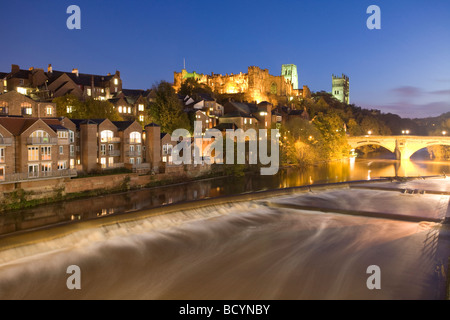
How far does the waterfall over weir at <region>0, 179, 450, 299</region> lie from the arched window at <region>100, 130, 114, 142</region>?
39.3 feet

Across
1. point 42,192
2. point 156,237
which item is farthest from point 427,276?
point 42,192

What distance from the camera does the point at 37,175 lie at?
70.1 ft

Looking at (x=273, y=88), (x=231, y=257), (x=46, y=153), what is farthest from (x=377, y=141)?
(x=231, y=257)

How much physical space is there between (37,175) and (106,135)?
7726 mm

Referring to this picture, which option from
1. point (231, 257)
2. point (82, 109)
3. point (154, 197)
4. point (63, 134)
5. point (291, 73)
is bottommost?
point (231, 257)

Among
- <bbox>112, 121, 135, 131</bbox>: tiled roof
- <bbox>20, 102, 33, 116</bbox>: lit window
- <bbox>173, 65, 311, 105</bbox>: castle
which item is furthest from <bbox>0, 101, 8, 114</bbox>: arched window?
<bbox>173, 65, 311, 105</bbox>: castle

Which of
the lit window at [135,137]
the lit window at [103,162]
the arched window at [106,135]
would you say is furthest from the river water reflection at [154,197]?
the arched window at [106,135]

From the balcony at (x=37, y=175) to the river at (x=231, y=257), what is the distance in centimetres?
197

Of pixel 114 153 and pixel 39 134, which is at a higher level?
pixel 39 134

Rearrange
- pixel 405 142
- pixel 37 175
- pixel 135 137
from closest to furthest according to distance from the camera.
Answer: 1. pixel 37 175
2. pixel 135 137
3. pixel 405 142

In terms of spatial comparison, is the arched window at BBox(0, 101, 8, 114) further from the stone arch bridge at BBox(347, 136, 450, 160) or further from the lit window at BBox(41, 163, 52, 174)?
the stone arch bridge at BBox(347, 136, 450, 160)

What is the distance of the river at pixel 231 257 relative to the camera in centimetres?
1074

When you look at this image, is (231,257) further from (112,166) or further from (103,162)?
(103,162)

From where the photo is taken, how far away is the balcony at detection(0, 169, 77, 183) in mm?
20094
